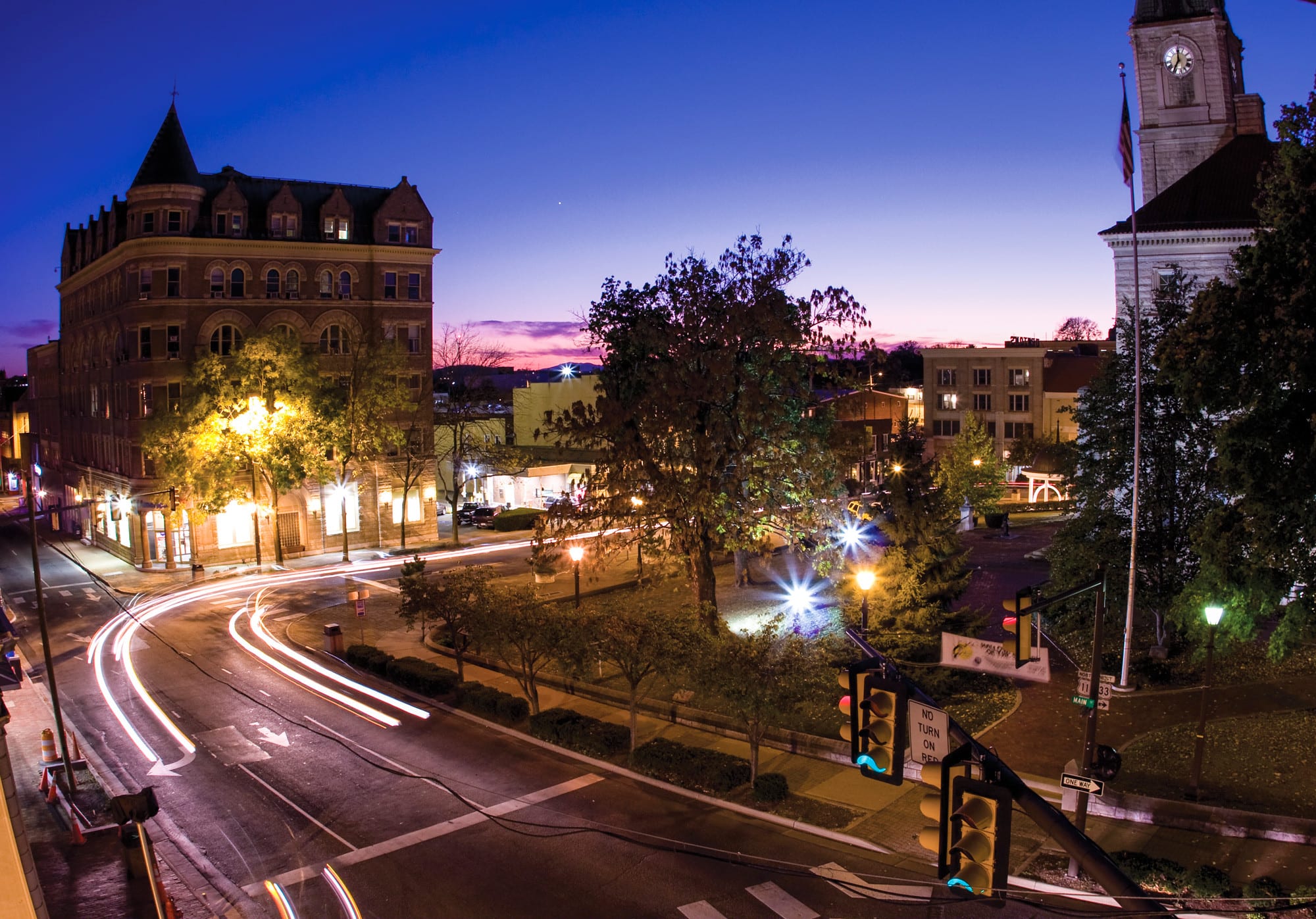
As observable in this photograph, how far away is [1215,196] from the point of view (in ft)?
124

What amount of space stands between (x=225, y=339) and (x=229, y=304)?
1923mm

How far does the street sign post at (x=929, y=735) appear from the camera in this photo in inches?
370

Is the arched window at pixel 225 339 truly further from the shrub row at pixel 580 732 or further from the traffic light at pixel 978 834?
the traffic light at pixel 978 834

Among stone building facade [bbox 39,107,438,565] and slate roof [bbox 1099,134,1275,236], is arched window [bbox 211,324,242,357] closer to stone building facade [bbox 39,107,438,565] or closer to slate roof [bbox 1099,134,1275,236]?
stone building facade [bbox 39,107,438,565]

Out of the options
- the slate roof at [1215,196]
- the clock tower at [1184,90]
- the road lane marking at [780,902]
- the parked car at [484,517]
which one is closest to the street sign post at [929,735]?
the road lane marking at [780,902]

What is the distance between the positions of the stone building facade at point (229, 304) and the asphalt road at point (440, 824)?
973 inches

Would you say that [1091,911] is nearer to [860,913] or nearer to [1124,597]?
[860,913]

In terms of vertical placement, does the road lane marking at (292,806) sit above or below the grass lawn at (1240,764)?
below

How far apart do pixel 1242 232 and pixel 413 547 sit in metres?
42.3

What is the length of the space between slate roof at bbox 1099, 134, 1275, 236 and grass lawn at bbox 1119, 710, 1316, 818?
20.9 meters

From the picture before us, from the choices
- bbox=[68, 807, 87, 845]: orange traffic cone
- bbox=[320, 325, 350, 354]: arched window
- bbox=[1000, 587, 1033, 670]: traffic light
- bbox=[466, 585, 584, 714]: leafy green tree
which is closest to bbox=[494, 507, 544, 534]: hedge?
bbox=[320, 325, 350, 354]: arched window

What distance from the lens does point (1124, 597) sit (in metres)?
28.6

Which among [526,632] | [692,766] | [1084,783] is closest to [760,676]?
[692,766]

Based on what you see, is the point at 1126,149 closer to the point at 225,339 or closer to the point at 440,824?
the point at 440,824
